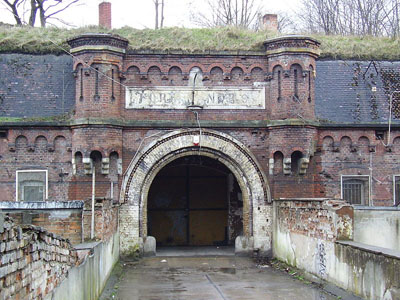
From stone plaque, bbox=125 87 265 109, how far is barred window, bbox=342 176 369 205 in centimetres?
356

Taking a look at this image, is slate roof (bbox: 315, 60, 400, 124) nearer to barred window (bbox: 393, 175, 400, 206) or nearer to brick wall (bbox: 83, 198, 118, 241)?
barred window (bbox: 393, 175, 400, 206)

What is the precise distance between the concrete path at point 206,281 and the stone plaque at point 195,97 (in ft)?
15.0

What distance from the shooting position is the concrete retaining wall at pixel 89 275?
7.81m

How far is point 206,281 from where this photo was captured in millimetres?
14430

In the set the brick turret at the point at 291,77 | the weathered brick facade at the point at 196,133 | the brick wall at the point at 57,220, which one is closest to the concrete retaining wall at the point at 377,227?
the weathered brick facade at the point at 196,133

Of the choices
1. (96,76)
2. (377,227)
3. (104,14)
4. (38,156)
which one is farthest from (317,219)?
(104,14)

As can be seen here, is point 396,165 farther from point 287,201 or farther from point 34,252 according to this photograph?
point 34,252

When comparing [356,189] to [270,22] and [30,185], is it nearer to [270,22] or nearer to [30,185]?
[270,22]

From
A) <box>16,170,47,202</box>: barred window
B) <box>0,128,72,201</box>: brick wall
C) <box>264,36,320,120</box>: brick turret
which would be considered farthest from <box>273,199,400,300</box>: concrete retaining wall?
<box>16,170,47,202</box>: barred window

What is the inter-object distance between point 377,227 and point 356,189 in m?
3.48

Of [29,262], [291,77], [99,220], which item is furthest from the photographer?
[291,77]

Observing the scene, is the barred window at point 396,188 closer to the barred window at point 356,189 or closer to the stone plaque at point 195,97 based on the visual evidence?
the barred window at point 356,189

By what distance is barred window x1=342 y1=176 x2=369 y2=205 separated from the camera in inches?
753

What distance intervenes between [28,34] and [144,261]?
8.44 m
